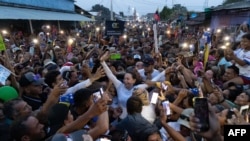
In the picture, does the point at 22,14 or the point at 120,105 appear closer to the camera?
the point at 120,105

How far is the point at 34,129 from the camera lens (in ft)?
9.78

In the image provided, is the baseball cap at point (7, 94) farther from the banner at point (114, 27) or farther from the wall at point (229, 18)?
the wall at point (229, 18)

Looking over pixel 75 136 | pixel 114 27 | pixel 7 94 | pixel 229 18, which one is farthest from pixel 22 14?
pixel 75 136

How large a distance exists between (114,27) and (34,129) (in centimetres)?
902

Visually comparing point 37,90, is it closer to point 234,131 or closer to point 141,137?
point 141,137

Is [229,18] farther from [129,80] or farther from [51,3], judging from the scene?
[51,3]

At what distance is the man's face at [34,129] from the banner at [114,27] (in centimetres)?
888

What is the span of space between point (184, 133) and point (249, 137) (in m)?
1.56

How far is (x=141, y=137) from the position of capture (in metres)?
3.31

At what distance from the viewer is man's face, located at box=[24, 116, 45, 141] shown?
296cm

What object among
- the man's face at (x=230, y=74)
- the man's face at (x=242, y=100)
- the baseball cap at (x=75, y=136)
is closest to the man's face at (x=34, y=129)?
the baseball cap at (x=75, y=136)

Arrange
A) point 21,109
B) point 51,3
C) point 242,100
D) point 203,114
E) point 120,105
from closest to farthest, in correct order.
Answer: point 203,114 < point 21,109 < point 242,100 < point 120,105 < point 51,3

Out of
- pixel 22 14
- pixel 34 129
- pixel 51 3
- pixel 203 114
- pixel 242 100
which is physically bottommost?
pixel 242 100

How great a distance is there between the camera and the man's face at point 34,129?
2.96 m
